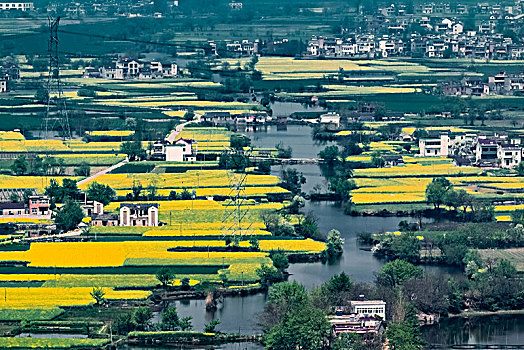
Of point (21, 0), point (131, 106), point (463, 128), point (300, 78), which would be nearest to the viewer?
point (463, 128)

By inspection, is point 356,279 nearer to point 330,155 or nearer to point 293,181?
point 293,181

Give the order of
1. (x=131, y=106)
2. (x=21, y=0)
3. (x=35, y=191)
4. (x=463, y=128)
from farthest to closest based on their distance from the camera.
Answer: (x=21, y=0), (x=131, y=106), (x=463, y=128), (x=35, y=191)

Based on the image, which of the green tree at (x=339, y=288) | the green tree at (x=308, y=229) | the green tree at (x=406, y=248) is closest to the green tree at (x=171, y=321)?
the green tree at (x=339, y=288)

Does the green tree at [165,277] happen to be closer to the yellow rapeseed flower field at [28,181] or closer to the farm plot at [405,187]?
the farm plot at [405,187]

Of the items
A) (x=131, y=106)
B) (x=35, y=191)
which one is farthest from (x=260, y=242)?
(x=131, y=106)

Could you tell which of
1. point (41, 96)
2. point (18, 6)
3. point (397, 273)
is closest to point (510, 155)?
point (397, 273)

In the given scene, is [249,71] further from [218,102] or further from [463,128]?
[463,128]

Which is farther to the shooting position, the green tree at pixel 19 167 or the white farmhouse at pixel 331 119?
the white farmhouse at pixel 331 119
